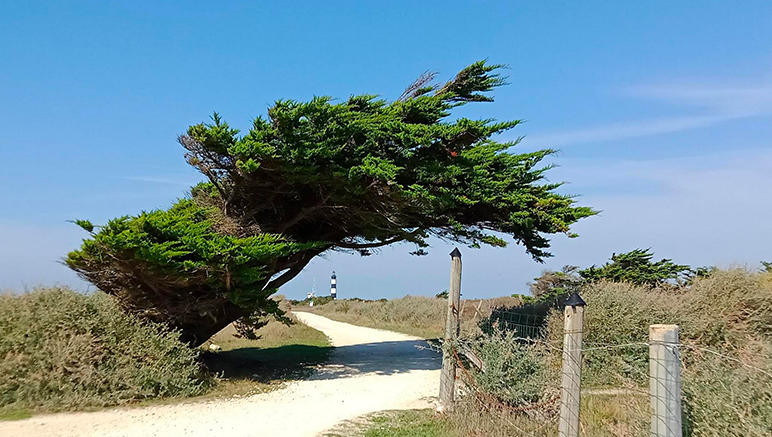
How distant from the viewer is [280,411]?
→ 1032 centimetres

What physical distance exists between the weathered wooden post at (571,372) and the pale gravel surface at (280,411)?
15.2 ft

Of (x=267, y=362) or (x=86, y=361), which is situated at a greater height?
(x=86, y=361)

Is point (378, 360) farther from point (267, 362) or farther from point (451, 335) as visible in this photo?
point (451, 335)

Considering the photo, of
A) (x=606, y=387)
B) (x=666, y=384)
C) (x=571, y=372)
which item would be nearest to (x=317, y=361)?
(x=606, y=387)

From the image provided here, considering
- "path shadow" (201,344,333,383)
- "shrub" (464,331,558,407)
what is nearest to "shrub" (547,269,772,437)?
"shrub" (464,331,558,407)

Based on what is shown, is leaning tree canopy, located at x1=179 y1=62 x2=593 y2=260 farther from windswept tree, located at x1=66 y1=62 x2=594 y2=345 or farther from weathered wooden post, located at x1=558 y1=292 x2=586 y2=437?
weathered wooden post, located at x1=558 y1=292 x2=586 y2=437

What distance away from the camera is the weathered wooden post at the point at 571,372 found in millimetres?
5402

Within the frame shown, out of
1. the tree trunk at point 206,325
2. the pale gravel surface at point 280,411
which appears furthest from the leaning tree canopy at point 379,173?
the pale gravel surface at point 280,411

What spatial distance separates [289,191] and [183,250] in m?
3.63

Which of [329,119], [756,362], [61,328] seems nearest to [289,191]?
[329,119]

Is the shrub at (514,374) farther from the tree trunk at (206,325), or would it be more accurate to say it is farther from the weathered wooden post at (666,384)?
the tree trunk at (206,325)

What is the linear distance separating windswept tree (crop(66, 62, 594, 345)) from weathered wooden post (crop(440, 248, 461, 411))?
3.53 m

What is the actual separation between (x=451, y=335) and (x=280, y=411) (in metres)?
3.77

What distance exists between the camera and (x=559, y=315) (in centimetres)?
1312
